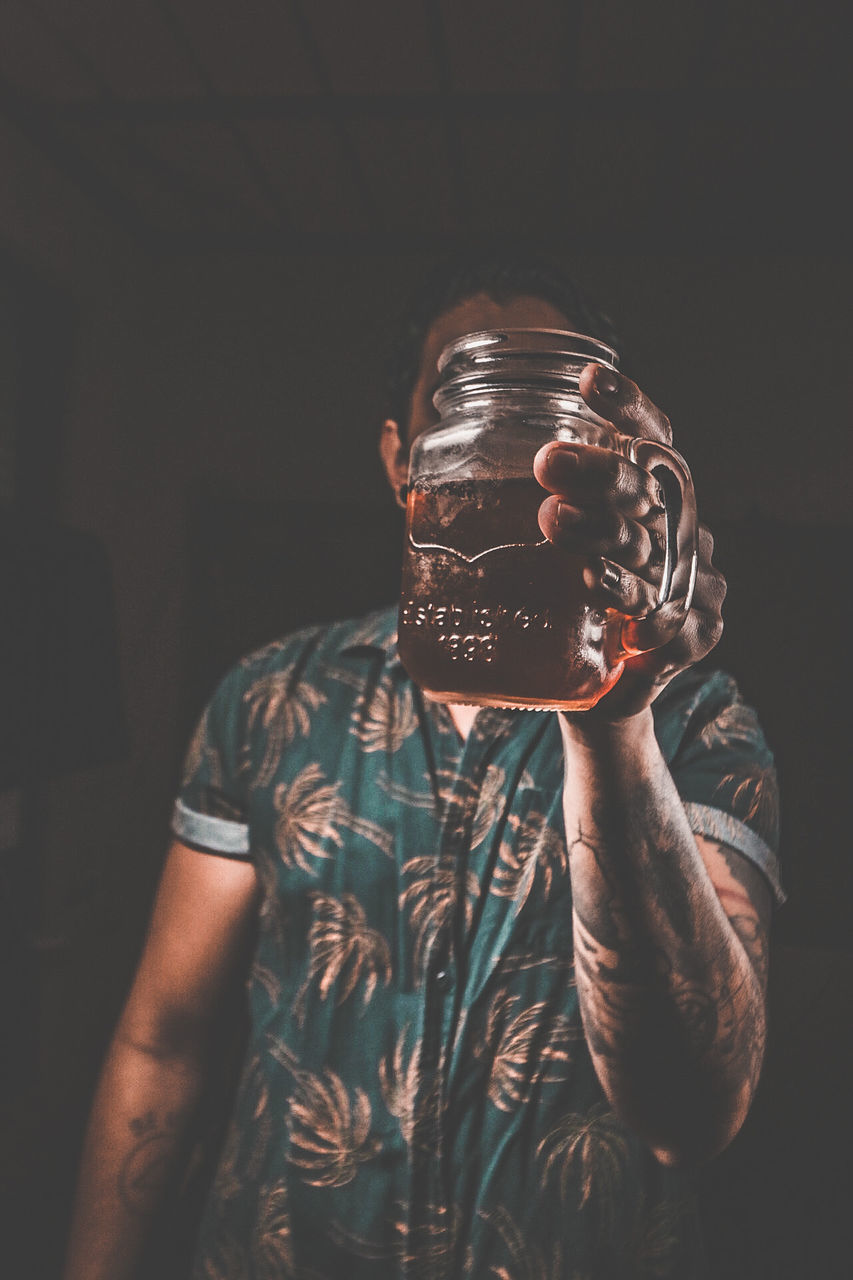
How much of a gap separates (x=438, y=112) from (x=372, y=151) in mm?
146

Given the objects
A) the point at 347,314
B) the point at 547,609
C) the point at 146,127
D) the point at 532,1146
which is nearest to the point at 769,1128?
the point at 532,1146

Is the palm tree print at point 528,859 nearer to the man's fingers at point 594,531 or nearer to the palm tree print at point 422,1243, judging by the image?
the palm tree print at point 422,1243

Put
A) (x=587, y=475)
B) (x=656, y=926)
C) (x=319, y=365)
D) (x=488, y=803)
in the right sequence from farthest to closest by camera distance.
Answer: (x=319, y=365)
(x=488, y=803)
(x=656, y=926)
(x=587, y=475)

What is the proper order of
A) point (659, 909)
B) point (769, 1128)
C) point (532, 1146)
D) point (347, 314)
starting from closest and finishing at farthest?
point (659, 909)
point (532, 1146)
point (769, 1128)
point (347, 314)

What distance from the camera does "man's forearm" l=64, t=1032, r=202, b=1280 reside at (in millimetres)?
920

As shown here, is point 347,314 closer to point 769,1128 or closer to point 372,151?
point 372,151

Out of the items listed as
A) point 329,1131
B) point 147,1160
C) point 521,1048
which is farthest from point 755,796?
point 147,1160

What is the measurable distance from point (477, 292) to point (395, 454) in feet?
0.73

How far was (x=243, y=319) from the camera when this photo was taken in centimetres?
157

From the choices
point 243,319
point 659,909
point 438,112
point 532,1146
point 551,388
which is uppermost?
point 438,112

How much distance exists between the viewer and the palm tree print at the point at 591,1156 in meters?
0.81

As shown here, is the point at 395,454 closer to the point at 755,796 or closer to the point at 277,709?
the point at 277,709

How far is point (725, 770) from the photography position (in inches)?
32.5

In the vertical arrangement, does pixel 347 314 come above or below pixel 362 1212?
above
